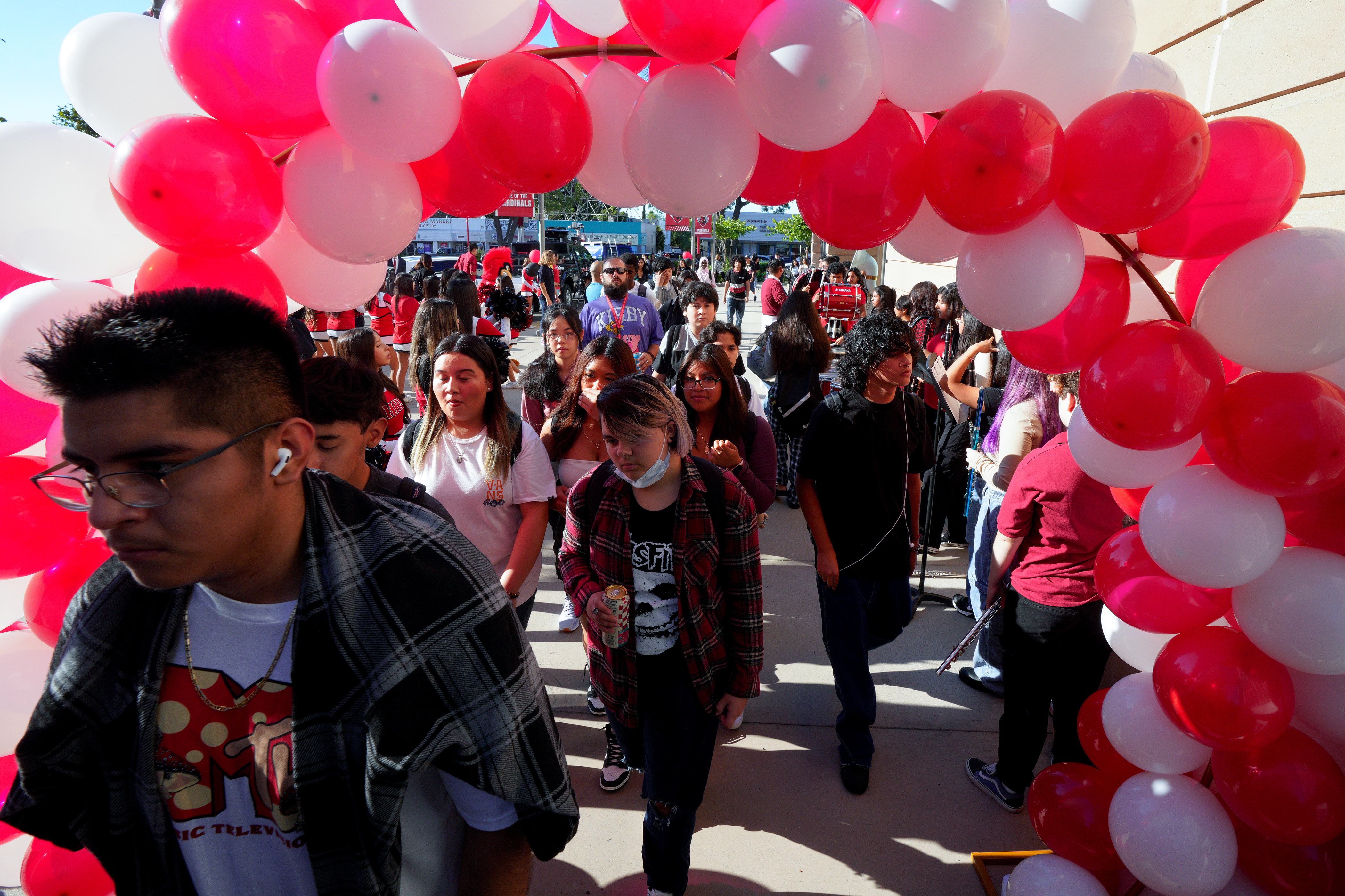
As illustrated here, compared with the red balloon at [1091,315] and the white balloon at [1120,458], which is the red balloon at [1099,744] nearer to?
the white balloon at [1120,458]

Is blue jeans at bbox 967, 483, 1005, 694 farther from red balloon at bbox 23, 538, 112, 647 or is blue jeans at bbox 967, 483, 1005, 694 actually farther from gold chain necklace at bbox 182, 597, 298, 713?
red balloon at bbox 23, 538, 112, 647

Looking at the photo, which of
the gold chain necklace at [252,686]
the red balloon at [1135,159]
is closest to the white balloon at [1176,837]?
the red balloon at [1135,159]

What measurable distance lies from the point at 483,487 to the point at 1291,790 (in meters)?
2.60

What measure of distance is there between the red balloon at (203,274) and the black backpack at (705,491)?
1057mm

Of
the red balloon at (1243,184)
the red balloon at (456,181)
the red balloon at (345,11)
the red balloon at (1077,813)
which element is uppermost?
the red balloon at (345,11)

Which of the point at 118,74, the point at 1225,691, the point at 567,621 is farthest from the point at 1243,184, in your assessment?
the point at 567,621

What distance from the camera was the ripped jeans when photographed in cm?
229

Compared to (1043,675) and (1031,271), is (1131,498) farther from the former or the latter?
(1043,675)

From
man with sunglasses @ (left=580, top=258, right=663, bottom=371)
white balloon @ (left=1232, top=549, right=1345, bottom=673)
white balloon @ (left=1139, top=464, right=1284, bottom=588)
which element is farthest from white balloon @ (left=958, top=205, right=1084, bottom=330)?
man with sunglasses @ (left=580, top=258, right=663, bottom=371)

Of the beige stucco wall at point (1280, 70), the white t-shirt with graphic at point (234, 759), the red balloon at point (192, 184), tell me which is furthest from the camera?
the beige stucco wall at point (1280, 70)

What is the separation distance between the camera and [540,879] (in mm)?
2650

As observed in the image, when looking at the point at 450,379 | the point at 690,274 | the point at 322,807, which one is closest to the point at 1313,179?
the point at 450,379

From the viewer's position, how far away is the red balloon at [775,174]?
197cm

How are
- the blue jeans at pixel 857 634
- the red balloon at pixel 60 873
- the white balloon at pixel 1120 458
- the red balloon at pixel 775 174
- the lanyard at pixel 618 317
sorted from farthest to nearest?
1. the lanyard at pixel 618 317
2. the blue jeans at pixel 857 634
3. the red balloon at pixel 775 174
4. the white balloon at pixel 1120 458
5. the red balloon at pixel 60 873
